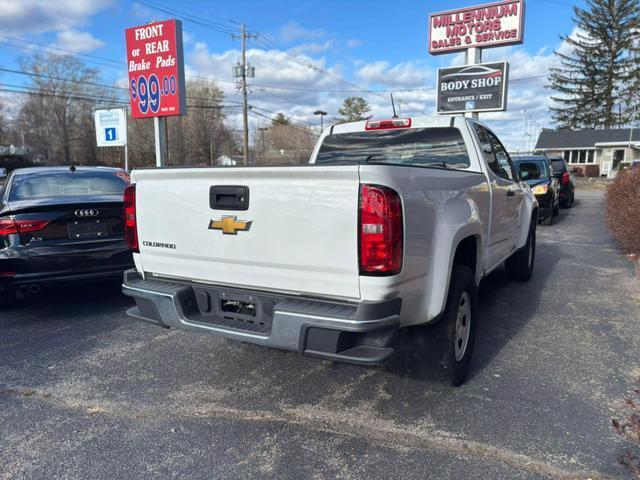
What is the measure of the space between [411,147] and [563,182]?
44.0 feet

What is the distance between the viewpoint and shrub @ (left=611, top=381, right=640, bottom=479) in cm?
179

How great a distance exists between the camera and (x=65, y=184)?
602 centimetres

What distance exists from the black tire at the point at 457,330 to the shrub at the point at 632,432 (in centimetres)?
99

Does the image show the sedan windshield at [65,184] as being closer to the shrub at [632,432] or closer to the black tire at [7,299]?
the black tire at [7,299]

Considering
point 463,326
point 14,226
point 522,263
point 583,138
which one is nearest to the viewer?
point 463,326

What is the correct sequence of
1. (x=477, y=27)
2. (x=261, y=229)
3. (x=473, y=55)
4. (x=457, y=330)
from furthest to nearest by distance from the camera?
(x=473, y=55), (x=477, y=27), (x=457, y=330), (x=261, y=229)

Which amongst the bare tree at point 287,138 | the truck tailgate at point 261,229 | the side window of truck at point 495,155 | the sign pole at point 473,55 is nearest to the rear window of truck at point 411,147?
the side window of truck at point 495,155

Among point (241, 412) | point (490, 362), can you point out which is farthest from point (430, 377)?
point (241, 412)

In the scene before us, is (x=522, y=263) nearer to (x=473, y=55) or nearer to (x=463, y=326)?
(x=463, y=326)

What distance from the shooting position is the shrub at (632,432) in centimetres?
179

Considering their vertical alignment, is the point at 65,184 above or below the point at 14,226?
above

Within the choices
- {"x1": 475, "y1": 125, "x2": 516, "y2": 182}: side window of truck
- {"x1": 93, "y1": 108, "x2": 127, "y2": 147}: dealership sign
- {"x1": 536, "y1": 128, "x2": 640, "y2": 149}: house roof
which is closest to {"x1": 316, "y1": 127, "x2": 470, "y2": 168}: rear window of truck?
{"x1": 475, "y1": 125, "x2": 516, "y2": 182}: side window of truck

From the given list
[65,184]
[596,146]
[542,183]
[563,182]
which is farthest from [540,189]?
[596,146]

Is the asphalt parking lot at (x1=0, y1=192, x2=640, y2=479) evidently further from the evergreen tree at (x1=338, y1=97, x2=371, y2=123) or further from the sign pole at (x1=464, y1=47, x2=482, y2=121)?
the evergreen tree at (x1=338, y1=97, x2=371, y2=123)
